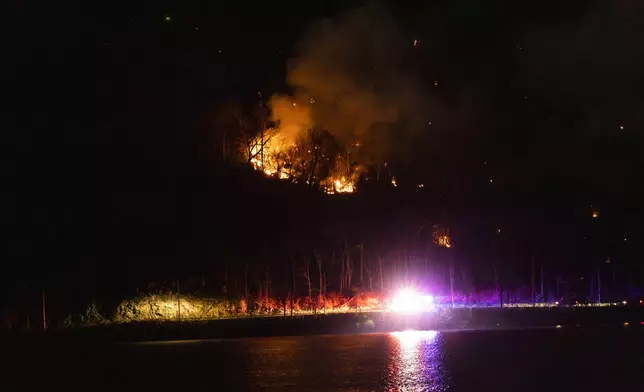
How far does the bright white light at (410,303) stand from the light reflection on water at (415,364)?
3.73 m

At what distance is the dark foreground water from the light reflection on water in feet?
0.08

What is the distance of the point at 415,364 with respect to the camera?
1809 centimetres

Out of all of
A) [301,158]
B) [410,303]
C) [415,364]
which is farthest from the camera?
[301,158]

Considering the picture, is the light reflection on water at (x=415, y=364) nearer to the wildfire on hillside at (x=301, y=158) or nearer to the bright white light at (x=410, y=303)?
A: the bright white light at (x=410, y=303)

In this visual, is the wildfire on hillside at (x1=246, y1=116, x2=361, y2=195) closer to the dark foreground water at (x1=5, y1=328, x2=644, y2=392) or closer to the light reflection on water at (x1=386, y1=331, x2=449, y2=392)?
the dark foreground water at (x1=5, y1=328, x2=644, y2=392)

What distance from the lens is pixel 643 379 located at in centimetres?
1561

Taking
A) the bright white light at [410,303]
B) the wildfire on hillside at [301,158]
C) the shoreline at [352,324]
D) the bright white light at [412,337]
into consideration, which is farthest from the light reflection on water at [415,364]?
the wildfire on hillside at [301,158]

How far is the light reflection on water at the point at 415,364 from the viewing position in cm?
1502

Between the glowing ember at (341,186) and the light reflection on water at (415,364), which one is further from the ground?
the glowing ember at (341,186)

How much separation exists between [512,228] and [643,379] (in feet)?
77.4

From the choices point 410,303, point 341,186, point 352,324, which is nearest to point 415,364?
point 352,324

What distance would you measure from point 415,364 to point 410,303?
531 inches

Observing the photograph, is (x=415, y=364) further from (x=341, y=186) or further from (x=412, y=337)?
(x=341, y=186)

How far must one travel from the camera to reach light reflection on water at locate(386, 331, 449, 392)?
591 inches
